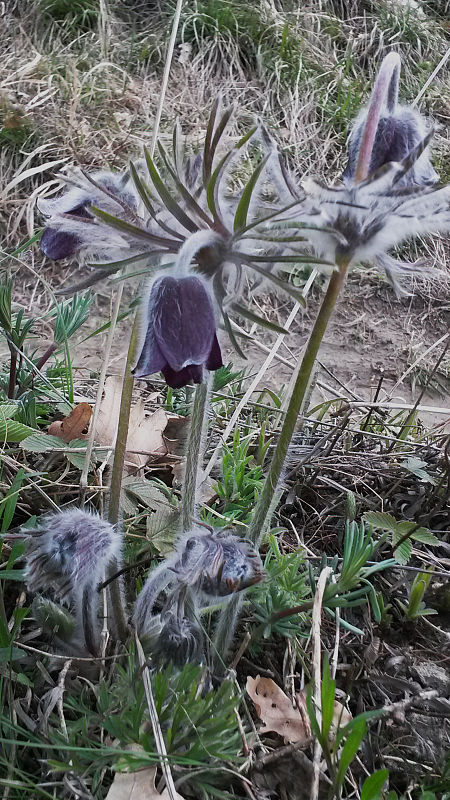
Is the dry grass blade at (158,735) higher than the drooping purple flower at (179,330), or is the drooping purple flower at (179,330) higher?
the drooping purple flower at (179,330)

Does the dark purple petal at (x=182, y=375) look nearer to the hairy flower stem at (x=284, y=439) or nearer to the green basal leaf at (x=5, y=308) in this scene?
the hairy flower stem at (x=284, y=439)

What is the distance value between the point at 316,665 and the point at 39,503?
63 cm

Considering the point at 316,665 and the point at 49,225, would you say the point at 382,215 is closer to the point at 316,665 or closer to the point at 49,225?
the point at 49,225

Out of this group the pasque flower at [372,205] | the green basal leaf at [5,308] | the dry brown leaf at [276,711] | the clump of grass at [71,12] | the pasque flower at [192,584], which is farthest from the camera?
the clump of grass at [71,12]

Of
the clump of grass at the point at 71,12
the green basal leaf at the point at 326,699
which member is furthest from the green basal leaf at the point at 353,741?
the clump of grass at the point at 71,12

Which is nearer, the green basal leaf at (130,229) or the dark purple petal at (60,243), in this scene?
the green basal leaf at (130,229)

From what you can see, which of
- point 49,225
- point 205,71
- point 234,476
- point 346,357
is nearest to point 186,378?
point 49,225

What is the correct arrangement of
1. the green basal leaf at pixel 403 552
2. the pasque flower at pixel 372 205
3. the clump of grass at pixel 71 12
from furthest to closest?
1. the clump of grass at pixel 71 12
2. the green basal leaf at pixel 403 552
3. the pasque flower at pixel 372 205

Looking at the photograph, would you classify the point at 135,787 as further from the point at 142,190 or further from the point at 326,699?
the point at 142,190

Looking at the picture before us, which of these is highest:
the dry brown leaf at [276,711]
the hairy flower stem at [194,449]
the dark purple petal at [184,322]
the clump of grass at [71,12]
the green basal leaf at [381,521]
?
the clump of grass at [71,12]

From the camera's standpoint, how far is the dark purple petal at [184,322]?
74 centimetres

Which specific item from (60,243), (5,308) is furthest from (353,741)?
(5,308)

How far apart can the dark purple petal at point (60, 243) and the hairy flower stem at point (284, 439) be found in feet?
1.09

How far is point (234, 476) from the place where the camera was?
4.24ft
